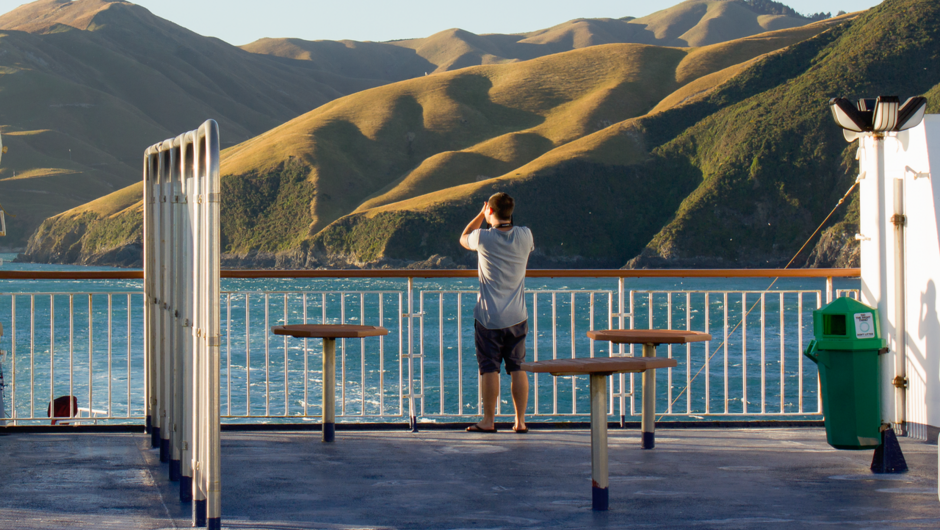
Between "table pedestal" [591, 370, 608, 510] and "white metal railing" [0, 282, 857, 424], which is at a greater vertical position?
"table pedestal" [591, 370, 608, 510]

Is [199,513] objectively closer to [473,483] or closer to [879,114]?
[473,483]

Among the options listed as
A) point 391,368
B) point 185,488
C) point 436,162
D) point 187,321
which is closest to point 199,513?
point 185,488

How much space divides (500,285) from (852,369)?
1.76 meters

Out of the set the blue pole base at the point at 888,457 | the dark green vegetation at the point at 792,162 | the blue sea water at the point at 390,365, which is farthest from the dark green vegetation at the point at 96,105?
the blue pole base at the point at 888,457

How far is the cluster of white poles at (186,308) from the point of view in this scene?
9.04 ft

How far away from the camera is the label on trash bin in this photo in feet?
13.4

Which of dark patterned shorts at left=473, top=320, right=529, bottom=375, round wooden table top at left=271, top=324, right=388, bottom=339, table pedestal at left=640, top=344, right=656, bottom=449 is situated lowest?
table pedestal at left=640, top=344, right=656, bottom=449

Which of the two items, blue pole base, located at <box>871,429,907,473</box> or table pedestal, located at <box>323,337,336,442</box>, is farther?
table pedestal, located at <box>323,337,336,442</box>

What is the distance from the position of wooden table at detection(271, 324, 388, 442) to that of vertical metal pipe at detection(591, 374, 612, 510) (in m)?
1.36

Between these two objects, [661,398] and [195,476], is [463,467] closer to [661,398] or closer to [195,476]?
[195,476]

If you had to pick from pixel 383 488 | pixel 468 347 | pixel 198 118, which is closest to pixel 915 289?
pixel 383 488

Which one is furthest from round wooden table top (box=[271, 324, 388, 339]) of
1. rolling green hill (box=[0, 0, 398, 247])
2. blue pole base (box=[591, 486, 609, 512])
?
rolling green hill (box=[0, 0, 398, 247])

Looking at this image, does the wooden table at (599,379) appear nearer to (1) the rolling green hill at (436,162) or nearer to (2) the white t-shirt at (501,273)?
(2) the white t-shirt at (501,273)

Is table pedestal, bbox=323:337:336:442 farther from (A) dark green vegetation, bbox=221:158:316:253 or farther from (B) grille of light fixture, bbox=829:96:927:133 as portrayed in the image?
(A) dark green vegetation, bbox=221:158:316:253
